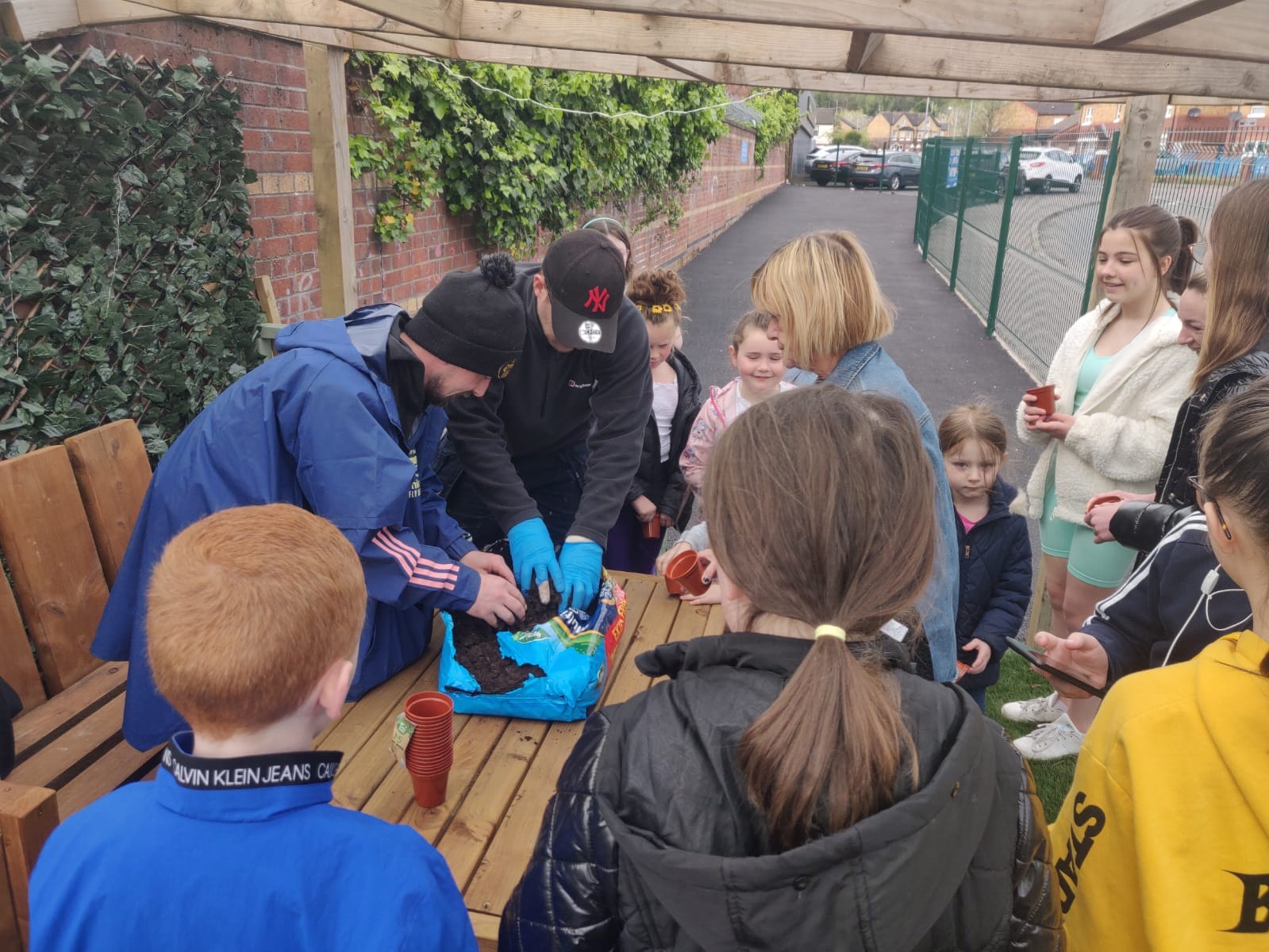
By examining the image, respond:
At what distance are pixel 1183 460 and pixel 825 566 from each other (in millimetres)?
1916

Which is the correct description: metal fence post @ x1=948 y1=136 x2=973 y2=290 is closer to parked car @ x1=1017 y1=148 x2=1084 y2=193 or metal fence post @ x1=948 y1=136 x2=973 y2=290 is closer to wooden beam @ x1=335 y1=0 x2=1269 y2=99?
parked car @ x1=1017 y1=148 x2=1084 y2=193

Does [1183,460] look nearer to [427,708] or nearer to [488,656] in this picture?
[488,656]

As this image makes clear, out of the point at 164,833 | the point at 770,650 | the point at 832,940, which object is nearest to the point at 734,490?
the point at 770,650

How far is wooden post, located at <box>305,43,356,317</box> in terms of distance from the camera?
386 centimetres

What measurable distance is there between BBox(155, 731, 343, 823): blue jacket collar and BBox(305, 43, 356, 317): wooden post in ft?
10.9

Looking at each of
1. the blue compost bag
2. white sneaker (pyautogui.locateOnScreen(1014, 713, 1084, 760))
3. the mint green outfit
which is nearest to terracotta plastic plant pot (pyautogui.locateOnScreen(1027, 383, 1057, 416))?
the mint green outfit

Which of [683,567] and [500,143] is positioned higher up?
[500,143]

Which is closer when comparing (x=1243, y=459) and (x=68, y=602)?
(x=1243, y=459)

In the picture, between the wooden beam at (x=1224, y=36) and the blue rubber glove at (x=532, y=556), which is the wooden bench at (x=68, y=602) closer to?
the blue rubber glove at (x=532, y=556)

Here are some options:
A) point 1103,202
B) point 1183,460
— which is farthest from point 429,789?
point 1103,202

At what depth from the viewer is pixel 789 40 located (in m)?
3.64

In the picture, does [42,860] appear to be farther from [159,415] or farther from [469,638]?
[159,415]

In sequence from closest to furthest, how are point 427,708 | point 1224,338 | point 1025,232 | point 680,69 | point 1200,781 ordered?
point 1200,781 < point 427,708 < point 1224,338 < point 680,69 < point 1025,232

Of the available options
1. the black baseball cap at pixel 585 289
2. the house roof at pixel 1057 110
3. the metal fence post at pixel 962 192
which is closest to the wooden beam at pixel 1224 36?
the black baseball cap at pixel 585 289
